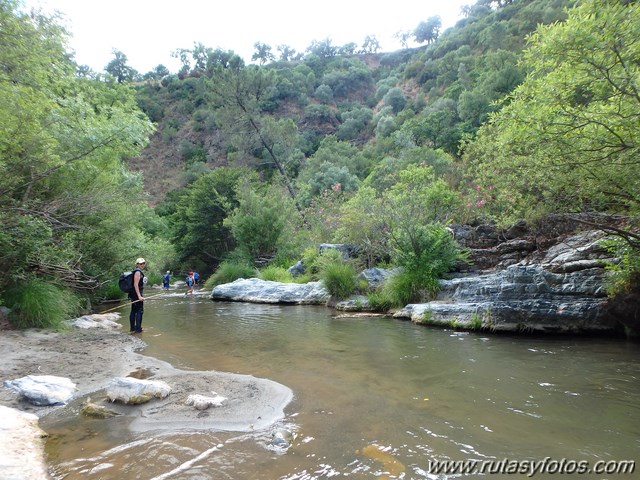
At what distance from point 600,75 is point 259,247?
22.5 metres

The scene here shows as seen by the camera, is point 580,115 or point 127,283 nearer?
point 580,115

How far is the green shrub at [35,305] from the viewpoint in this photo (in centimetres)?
847

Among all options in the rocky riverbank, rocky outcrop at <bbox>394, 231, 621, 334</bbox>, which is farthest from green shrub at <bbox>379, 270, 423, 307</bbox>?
the rocky riverbank

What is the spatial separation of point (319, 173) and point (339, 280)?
20.2 meters

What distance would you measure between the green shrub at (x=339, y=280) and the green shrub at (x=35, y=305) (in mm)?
8714

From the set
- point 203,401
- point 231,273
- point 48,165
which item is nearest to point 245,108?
point 231,273

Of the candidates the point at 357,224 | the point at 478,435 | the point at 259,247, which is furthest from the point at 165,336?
the point at 259,247

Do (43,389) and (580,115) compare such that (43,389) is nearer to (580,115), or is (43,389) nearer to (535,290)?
(580,115)

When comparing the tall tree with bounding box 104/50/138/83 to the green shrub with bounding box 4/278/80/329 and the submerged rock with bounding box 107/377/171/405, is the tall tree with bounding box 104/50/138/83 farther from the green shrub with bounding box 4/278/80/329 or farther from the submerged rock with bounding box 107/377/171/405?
the submerged rock with bounding box 107/377/171/405

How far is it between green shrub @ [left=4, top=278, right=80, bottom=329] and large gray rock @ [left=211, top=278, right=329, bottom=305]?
8736mm

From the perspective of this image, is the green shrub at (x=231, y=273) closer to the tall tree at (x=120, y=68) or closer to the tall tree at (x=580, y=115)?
the tall tree at (x=580, y=115)

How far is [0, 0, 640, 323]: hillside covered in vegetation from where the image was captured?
586 cm

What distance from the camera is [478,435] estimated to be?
12.9 feet

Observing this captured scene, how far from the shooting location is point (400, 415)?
14.6 feet
